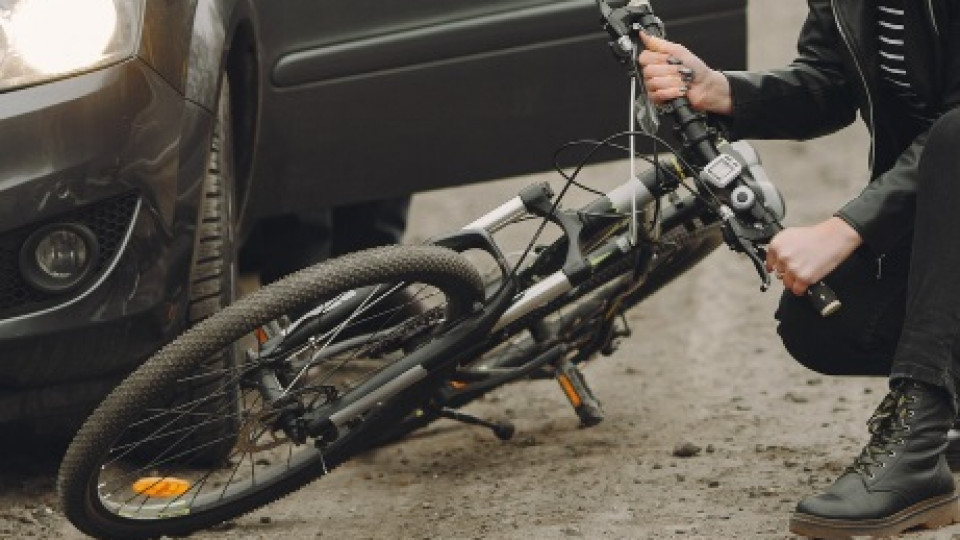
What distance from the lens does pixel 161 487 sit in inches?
178

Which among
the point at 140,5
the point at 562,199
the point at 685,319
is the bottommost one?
the point at 685,319

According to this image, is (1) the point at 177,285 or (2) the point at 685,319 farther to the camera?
(2) the point at 685,319

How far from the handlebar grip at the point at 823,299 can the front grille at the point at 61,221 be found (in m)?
1.33

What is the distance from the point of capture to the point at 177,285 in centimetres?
448

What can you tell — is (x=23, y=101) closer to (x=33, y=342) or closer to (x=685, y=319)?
(x=33, y=342)

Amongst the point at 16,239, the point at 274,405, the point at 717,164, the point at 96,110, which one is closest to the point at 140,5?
the point at 96,110

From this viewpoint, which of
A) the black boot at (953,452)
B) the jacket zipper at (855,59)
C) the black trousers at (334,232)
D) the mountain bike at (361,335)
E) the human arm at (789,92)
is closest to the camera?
the mountain bike at (361,335)

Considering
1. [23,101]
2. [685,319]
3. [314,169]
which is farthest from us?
[685,319]

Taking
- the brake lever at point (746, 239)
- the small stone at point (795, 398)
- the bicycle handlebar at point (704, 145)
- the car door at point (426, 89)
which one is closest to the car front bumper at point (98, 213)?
the car door at point (426, 89)

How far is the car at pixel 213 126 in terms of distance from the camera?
13.9 feet

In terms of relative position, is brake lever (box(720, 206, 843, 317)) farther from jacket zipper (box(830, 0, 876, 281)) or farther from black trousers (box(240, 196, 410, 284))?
black trousers (box(240, 196, 410, 284))

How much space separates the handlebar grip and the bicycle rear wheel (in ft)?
2.35

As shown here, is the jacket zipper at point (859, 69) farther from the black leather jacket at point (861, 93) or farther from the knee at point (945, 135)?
the knee at point (945, 135)

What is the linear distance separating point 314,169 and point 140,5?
1078 millimetres
